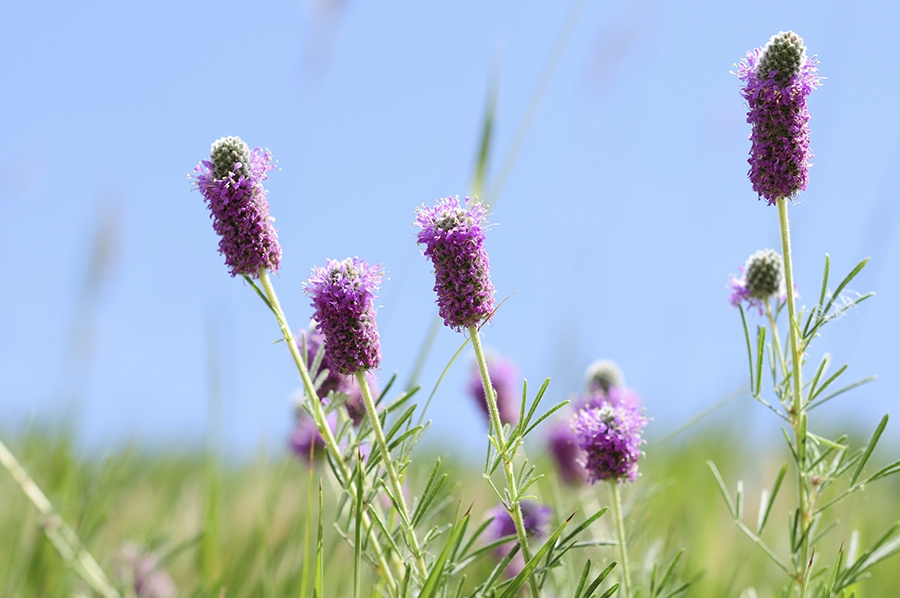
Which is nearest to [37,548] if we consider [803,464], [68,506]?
[68,506]

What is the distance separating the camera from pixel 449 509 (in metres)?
3.98

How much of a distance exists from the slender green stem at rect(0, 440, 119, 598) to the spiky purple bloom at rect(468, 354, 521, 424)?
74.1 inches

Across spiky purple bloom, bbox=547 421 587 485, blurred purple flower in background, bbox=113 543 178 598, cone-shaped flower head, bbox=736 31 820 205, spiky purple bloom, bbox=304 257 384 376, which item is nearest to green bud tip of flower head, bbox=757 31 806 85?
cone-shaped flower head, bbox=736 31 820 205

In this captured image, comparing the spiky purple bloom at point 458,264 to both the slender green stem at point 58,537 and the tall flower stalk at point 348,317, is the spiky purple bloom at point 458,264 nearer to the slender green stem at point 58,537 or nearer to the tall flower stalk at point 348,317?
the tall flower stalk at point 348,317

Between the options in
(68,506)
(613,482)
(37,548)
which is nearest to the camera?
(613,482)

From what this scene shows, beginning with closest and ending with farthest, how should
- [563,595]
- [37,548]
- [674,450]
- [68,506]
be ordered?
[563,595], [68,506], [37,548], [674,450]

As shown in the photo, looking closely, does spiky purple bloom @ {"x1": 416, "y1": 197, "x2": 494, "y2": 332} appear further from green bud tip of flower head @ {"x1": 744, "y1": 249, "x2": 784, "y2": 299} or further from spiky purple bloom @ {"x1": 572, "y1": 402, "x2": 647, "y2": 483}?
green bud tip of flower head @ {"x1": 744, "y1": 249, "x2": 784, "y2": 299}

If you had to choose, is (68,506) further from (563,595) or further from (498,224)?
(498,224)

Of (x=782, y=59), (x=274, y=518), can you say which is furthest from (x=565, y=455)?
(x=274, y=518)

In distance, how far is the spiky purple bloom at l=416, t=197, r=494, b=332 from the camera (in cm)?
193

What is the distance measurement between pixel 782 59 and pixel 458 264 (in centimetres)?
103

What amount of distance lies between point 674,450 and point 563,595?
441 centimetres

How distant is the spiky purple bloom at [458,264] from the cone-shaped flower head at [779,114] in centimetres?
79

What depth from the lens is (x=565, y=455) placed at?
3.77 meters
